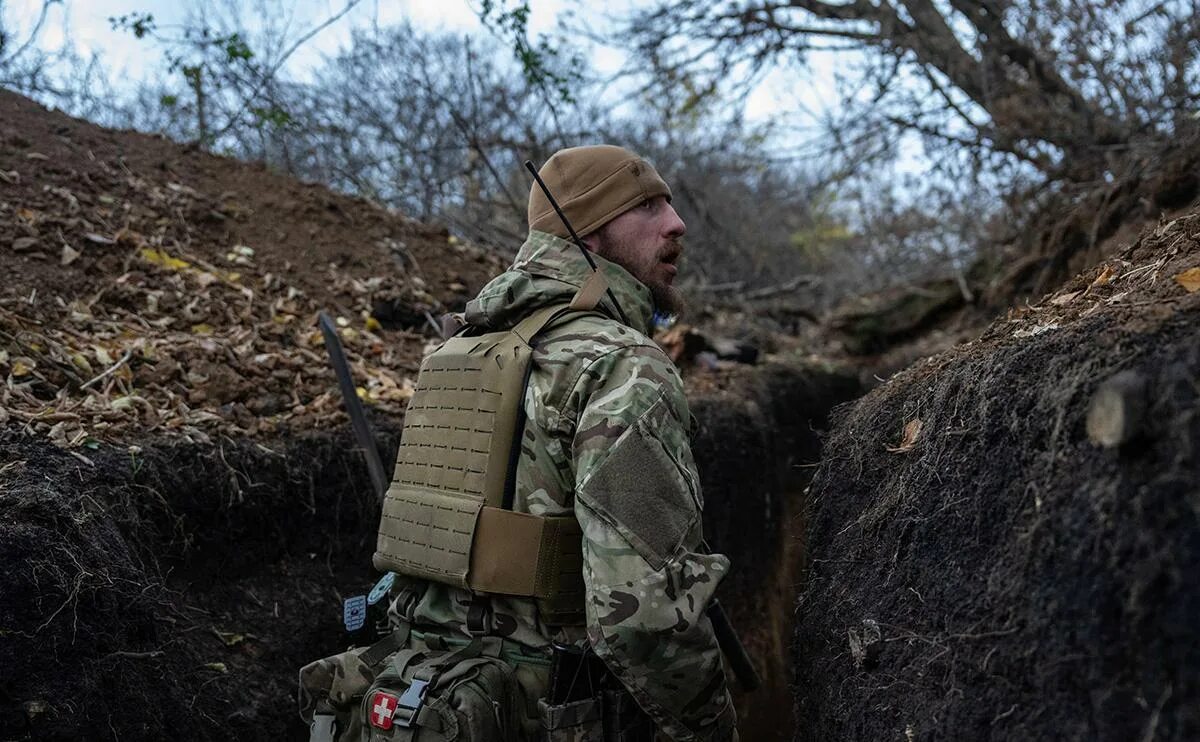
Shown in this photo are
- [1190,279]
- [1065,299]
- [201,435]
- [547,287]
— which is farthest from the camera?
[201,435]

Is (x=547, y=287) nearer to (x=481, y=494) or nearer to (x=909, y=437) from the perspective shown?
(x=481, y=494)

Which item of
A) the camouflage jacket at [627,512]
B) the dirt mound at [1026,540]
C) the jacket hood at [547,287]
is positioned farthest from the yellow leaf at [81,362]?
the dirt mound at [1026,540]

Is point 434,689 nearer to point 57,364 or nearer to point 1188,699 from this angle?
point 1188,699

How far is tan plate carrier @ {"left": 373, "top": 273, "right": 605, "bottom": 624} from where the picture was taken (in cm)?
242

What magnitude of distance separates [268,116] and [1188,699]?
7.60 meters

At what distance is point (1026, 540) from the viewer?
1.77 m

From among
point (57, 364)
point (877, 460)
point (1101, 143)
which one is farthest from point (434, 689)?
point (1101, 143)

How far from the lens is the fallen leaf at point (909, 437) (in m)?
2.52

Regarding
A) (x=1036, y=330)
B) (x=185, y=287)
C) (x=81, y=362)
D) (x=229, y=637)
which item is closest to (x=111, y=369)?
(x=81, y=362)

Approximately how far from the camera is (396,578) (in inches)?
112

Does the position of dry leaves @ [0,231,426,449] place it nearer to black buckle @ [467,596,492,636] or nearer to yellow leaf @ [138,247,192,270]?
yellow leaf @ [138,247,192,270]

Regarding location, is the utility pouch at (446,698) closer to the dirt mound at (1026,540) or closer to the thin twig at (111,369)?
the dirt mound at (1026,540)

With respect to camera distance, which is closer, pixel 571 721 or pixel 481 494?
pixel 571 721

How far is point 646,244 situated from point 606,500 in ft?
3.20
